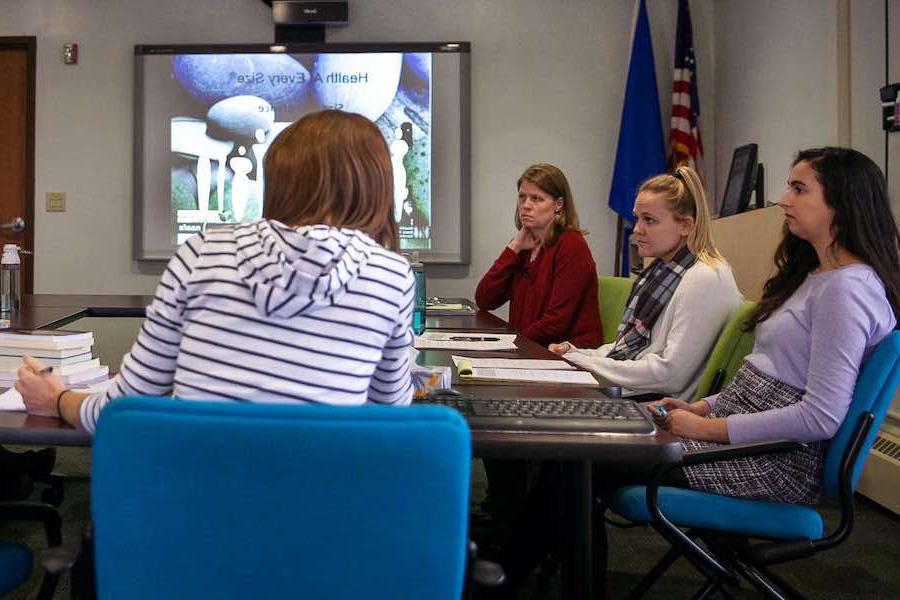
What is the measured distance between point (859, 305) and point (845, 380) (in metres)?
0.13

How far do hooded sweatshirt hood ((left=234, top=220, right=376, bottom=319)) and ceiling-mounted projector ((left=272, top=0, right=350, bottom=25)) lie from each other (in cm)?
402

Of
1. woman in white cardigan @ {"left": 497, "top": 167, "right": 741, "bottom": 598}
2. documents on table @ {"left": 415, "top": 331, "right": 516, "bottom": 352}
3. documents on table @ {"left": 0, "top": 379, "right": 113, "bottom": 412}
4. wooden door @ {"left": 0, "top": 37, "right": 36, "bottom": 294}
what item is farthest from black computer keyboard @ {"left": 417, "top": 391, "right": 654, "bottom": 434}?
wooden door @ {"left": 0, "top": 37, "right": 36, "bottom": 294}

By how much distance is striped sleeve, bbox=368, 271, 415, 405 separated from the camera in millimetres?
1043

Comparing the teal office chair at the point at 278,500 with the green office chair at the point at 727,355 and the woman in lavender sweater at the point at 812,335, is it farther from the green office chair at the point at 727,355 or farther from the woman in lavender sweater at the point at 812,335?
the green office chair at the point at 727,355

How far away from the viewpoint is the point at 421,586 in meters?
0.76

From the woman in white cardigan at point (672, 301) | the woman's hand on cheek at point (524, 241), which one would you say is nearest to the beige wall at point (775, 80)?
the woman's hand on cheek at point (524, 241)

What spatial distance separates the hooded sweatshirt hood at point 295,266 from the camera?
2.99 ft

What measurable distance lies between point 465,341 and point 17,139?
12.8ft

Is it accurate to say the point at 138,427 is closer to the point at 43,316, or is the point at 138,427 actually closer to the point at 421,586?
the point at 421,586

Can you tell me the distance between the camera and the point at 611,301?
290cm

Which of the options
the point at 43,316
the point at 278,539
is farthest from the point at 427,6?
the point at 278,539

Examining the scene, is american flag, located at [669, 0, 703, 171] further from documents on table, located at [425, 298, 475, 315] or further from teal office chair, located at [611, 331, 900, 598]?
teal office chair, located at [611, 331, 900, 598]

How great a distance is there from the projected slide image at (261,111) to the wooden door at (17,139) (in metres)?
0.89

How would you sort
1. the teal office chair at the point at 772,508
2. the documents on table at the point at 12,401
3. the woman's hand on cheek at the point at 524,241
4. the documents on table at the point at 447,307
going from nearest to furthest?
the documents on table at the point at 12,401 → the teal office chair at the point at 772,508 → the woman's hand on cheek at the point at 524,241 → the documents on table at the point at 447,307
